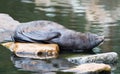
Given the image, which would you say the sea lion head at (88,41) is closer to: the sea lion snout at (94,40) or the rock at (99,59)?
the sea lion snout at (94,40)

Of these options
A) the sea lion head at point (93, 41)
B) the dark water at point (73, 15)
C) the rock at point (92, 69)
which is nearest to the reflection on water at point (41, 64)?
the dark water at point (73, 15)

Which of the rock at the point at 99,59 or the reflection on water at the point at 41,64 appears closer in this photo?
the reflection on water at the point at 41,64

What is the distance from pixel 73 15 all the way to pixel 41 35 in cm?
325

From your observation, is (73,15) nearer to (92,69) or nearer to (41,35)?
(41,35)

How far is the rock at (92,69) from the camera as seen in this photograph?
6.14 meters

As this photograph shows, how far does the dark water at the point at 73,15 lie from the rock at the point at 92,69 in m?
0.17

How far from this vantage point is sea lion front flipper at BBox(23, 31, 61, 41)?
7.58m

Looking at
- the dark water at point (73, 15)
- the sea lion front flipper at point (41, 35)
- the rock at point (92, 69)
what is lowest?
the dark water at point (73, 15)

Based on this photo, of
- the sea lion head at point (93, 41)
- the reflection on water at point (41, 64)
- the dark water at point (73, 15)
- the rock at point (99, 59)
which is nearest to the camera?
the reflection on water at point (41, 64)

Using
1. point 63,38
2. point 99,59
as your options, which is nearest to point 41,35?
point 63,38

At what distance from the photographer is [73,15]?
1085 centimetres

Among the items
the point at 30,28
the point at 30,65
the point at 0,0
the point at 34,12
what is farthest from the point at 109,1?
the point at 30,65

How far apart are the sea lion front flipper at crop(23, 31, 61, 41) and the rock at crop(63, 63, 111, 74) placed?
52.1 inches

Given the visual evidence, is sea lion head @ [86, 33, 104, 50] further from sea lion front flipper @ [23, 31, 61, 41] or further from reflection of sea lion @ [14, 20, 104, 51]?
sea lion front flipper @ [23, 31, 61, 41]
